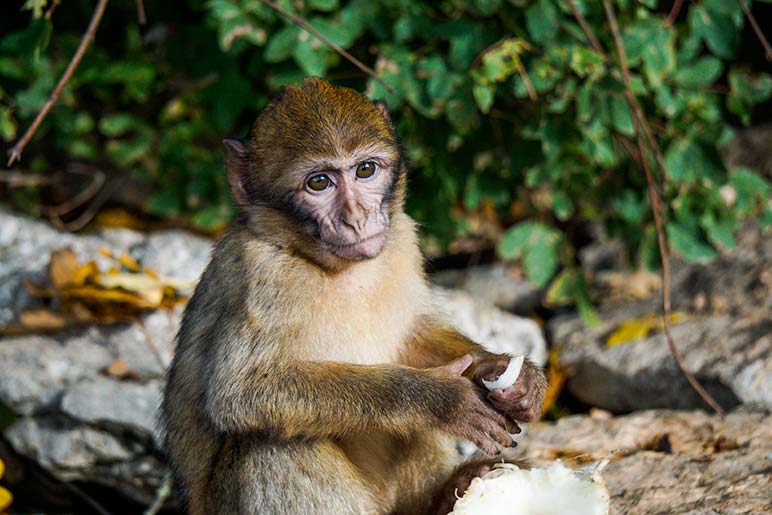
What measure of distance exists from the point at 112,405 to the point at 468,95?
219 centimetres

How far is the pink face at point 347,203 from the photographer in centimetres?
346

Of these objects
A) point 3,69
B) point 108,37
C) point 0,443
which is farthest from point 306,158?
point 108,37

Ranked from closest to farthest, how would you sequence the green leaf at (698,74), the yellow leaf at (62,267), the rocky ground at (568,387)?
the rocky ground at (568,387)
the green leaf at (698,74)
the yellow leaf at (62,267)

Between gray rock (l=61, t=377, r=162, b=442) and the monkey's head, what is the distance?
4.73ft

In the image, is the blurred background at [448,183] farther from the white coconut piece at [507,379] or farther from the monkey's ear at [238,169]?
the white coconut piece at [507,379]

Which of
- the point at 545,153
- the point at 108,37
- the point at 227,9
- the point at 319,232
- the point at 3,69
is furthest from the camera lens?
the point at 108,37

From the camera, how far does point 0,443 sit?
16.0 feet

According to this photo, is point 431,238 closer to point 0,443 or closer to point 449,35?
point 449,35

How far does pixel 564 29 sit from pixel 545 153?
0.62 metres

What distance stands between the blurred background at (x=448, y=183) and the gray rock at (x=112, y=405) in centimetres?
1

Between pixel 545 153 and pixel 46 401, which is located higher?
pixel 545 153

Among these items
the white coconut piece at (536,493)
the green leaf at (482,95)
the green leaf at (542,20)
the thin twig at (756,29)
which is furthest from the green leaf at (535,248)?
the white coconut piece at (536,493)

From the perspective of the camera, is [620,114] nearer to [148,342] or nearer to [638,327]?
[638,327]

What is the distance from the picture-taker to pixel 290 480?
3.38 metres
